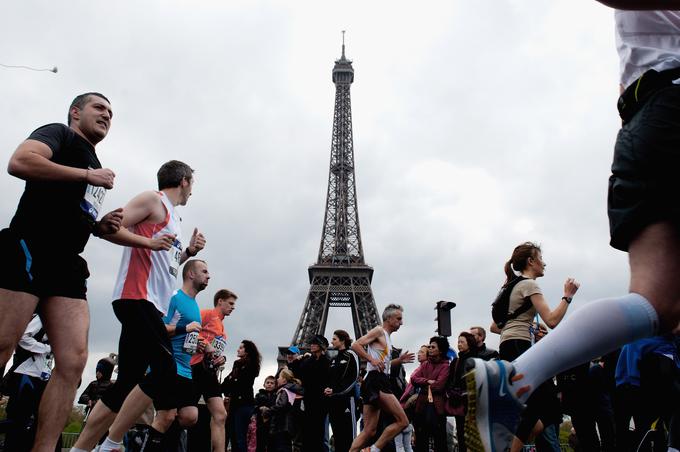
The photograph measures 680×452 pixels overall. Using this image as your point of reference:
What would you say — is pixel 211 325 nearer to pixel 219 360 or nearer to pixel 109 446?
pixel 219 360

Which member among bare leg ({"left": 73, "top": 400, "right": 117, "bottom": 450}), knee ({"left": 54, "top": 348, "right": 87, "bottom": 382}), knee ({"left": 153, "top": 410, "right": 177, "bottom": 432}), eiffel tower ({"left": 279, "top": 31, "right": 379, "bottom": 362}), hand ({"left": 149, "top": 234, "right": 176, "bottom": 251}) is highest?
eiffel tower ({"left": 279, "top": 31, "right": 379, "bottom": 362})

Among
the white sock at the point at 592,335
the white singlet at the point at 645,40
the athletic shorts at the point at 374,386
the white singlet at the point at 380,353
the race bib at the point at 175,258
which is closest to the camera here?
the white sock at the point at 592,335

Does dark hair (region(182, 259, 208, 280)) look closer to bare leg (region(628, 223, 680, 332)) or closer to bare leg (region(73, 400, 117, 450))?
bare leg (region(73, 400, 117, 450))

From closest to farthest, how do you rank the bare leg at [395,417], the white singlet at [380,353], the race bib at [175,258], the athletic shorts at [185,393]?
the race bib at [175,258] < the athletic shorts at [185,393] < the bare leg at [395,417] < the white singlet at [380,353]

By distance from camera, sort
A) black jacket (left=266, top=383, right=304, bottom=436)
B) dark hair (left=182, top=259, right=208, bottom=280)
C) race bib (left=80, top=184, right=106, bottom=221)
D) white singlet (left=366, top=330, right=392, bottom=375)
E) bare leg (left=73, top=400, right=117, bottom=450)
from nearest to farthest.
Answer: race bib (left=80, top=184, right=106, bottom=221)
bare leg (left=73, top=400, right=117, bottom=450)
dark hair (left=182, top=259, right=208, bottom=280)
white singlet (left=366, top=330, right=392, bottom=375)
black jacket (left=266, top=383, right=304, bottom=436)

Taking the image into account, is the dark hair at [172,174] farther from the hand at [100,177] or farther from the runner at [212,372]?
the runner at [212,372]

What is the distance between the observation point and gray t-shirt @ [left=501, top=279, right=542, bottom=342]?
5.61 metres

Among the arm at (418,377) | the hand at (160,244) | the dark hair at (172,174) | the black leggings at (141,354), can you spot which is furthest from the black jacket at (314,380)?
the hand at (160,244)

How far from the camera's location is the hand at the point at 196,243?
512 centimetres

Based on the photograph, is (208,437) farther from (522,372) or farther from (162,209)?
(522,372)

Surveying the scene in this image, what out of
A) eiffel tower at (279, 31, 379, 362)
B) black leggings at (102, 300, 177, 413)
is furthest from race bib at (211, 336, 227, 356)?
eiffel tower at (279, 31, 379, 362)

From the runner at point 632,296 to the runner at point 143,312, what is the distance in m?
2.79

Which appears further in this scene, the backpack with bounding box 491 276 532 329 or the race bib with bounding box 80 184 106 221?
the backpack with bounding box 491 276 532 329

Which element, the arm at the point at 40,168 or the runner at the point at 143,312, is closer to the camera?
the arm at the point at 40,168
